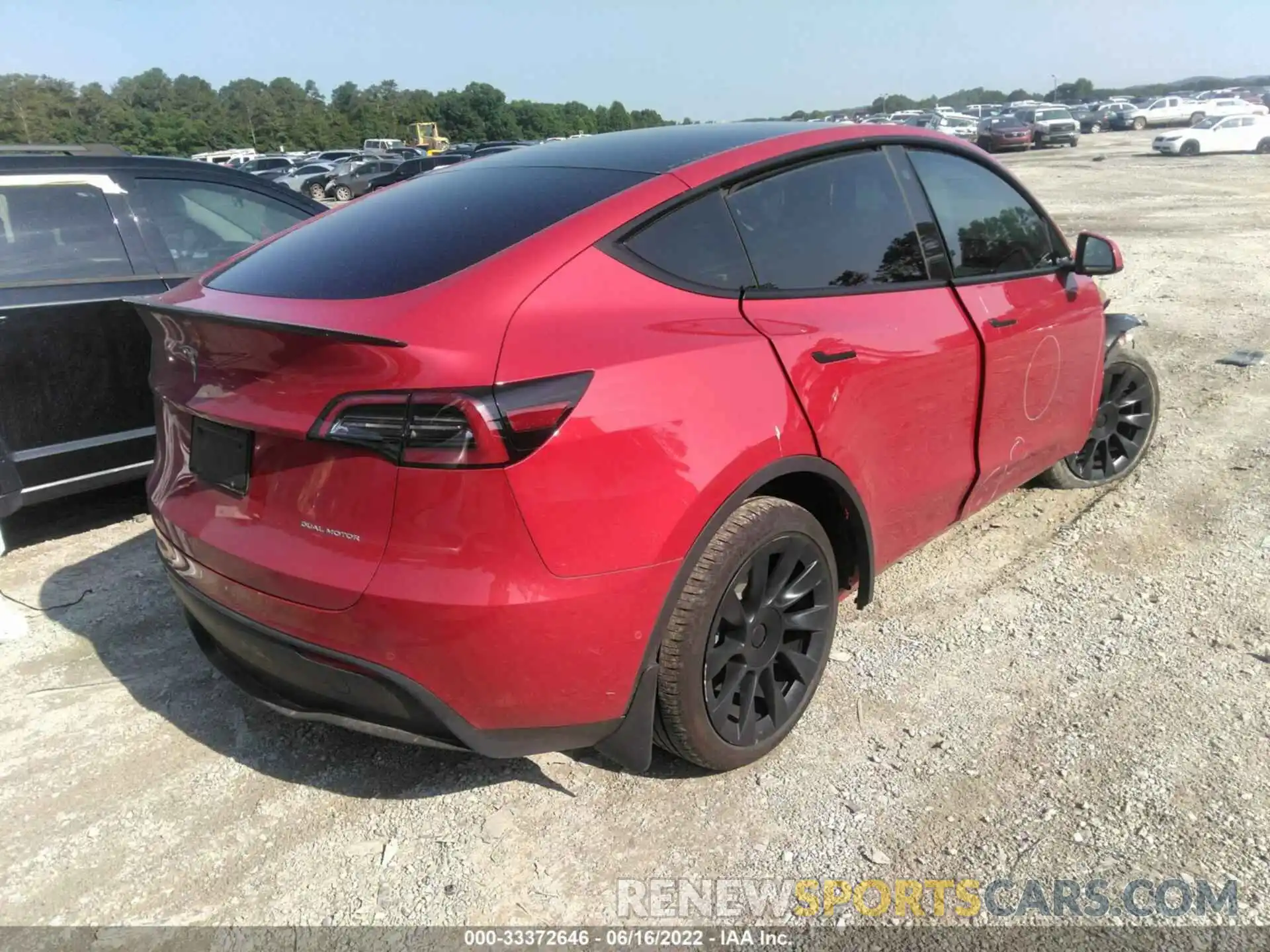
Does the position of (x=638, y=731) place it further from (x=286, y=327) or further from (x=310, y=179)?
(x=310, y=179)

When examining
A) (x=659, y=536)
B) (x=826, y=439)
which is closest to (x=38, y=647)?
(x=659, y=536)

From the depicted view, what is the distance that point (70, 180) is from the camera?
4250 millimetres

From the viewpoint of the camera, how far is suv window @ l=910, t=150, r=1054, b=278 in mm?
3279

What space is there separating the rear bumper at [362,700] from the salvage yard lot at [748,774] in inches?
14.9

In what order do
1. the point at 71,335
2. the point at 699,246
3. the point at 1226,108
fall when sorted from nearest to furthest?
the point at 699,246
the point at 71,335
the point at 1226,108

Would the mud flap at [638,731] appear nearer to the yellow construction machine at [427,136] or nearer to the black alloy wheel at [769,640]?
the black alloy wheel at [769,640]

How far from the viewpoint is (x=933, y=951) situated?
2070mm

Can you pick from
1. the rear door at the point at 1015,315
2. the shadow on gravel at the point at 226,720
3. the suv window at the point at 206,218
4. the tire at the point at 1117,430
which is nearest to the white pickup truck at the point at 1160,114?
the tire at the point at 1117,430

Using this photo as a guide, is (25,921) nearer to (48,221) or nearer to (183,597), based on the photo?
(183,597)

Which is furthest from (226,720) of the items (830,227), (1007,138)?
(1007,138)

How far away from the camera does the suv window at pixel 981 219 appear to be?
3.28 m

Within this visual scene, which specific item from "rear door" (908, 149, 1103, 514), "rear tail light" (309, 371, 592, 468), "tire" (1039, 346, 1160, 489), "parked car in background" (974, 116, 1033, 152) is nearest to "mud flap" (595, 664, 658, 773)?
"rear tail light" (309, 371, 592, 468)

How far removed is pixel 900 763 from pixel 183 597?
2128 mm

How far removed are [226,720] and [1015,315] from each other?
312 centimetres
